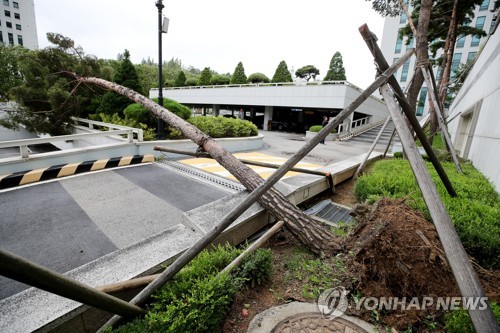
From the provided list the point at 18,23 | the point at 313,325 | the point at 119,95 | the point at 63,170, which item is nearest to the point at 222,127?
the point at 119,95

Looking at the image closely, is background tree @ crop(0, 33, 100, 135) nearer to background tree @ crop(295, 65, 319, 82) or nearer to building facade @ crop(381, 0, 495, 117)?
background tree @ crop(295, 65, 319, 82)

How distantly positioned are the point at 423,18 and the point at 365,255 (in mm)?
7872

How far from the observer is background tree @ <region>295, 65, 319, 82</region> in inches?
1439

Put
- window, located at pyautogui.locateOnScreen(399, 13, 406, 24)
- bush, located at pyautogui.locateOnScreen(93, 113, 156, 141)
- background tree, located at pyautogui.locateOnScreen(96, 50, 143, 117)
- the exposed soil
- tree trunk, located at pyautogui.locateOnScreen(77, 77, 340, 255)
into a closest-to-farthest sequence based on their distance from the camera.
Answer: the exposed soil
tree trunk, located at pyautogui.locateOnScreen(77, 77, 340, 255)
bush, located at pyautogui.locateOnScreen(93, 113, 156, 141)
background tree, located at pyautogui.locateOnScreen(96, 50, 143, 117)
window, located at pyautogui.locateOnScreen(399, 13, 406, 24)

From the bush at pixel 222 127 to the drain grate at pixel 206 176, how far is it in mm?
3109

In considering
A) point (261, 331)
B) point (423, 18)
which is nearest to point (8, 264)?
point (261, 331)

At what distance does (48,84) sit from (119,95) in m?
2.75

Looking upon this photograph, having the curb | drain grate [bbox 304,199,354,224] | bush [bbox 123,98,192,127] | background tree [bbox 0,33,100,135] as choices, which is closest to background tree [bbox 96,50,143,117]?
background tree [bbox 0,33,100,135]

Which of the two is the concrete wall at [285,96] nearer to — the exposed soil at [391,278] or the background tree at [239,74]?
the background tree at [239,74]

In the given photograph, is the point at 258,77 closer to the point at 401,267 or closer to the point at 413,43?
the point at 413,43

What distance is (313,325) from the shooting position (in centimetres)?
204

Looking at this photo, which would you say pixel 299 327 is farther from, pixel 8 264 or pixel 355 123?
pixel 355 123

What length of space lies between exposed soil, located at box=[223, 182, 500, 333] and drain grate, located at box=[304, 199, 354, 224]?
1584 mm

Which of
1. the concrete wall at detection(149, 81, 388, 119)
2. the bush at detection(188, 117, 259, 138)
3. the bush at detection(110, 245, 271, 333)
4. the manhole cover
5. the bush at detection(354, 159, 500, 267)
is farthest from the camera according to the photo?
the concrete wall at detection(149, 81, 388, 119)
